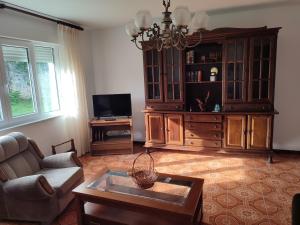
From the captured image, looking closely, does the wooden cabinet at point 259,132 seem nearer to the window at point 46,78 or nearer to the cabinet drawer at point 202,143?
the cabinet drawer at point 202,143

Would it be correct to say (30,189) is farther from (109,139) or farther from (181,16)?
(109,139)

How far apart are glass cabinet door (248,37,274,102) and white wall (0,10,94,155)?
3.17 metres

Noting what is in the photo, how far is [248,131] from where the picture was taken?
137 inches

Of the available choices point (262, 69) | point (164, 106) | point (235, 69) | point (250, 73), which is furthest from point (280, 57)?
point (164, 106)

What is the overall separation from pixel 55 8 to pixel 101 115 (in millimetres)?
1916

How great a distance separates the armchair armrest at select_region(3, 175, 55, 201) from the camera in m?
2.07

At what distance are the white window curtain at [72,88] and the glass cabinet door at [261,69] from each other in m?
2.91

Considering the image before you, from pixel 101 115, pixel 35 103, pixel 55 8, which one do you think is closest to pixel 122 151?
pixel 101 115

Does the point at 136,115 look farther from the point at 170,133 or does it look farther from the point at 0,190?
the point at 0,190

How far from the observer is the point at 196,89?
411 cm

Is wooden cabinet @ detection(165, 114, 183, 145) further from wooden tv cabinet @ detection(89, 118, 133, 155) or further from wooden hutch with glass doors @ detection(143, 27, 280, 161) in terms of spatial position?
wooden tv cabinet @ detection(89, 118, 133, 155)

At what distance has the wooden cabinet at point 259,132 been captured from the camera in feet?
11.1

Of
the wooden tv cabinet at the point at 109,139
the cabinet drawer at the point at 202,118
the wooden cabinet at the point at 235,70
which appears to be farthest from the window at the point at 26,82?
the wooden cabinet at the point at 235,70

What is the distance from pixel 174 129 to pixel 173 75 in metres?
0.93
